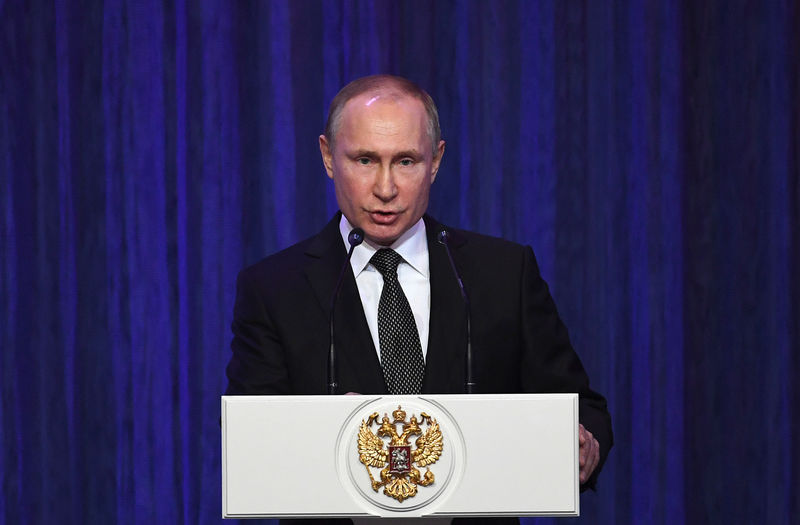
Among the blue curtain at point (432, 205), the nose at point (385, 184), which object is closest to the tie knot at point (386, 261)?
the nose at point (385, 184)

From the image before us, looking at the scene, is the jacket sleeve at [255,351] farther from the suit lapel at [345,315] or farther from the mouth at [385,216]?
the mouth at [385,216]

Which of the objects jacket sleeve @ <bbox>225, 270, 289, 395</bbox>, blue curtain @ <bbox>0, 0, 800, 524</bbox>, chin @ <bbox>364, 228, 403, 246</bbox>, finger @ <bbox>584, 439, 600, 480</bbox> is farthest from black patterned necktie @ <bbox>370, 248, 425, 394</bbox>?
blue curtain @ <bbox>0, 0, 800, 524</bbox>

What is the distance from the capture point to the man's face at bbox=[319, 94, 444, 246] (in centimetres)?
182

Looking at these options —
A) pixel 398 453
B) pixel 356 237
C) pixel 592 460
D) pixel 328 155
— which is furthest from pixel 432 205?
pixel 398 453

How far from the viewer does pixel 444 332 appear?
5.96 feet

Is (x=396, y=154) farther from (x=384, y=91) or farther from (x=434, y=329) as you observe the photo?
(x=434, y=329)

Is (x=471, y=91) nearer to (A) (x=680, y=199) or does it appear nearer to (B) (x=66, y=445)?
(A) (x=680, y=199)

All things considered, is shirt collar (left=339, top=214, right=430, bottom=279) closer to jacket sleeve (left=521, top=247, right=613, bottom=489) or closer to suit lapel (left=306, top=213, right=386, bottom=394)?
suit lapel (left=306, top=213, right=386, bottom=394)

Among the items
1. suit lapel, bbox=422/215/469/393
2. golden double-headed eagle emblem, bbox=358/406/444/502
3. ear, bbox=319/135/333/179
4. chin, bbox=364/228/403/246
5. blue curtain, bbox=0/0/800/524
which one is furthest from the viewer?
blue curtain, bbox=0/0/800/524

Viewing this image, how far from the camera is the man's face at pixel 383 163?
5.98ft

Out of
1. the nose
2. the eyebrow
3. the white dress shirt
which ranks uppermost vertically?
the eyebrow

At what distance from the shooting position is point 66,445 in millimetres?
2887

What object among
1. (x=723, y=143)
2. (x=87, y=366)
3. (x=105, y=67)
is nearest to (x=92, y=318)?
(x=87, y=366)

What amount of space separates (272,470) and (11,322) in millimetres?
1744
